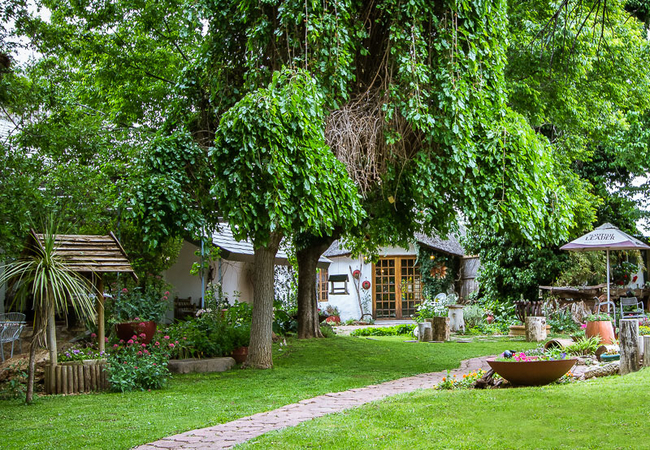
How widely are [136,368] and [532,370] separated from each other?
17.5ft

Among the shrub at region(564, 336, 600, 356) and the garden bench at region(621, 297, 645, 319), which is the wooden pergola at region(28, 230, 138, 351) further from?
the garden bench at region(621, 297, 645, 319)

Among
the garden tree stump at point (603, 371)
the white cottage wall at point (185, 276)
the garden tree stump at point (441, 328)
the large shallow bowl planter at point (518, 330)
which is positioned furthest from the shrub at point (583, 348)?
the white cottage wall at point (185, 276)

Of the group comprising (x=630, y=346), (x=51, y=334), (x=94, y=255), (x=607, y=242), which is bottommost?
(x=630, y=346)

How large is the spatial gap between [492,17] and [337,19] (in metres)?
2.75

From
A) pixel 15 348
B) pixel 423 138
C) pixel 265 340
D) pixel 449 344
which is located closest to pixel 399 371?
pixel 265 340

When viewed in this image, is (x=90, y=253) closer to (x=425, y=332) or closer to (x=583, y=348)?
(x=583, y=348)

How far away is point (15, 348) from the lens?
37.6ft

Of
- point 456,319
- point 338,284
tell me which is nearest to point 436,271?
point 338,284

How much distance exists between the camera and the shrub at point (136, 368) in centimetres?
865

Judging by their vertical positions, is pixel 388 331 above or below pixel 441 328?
below

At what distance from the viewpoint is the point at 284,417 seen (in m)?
6.46

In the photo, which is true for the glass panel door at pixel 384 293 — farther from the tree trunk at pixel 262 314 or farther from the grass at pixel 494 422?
the grass at pixel 494 422

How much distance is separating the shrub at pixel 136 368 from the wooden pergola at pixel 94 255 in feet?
1.45

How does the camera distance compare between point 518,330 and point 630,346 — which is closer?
point 630,346
